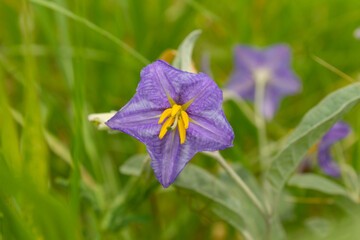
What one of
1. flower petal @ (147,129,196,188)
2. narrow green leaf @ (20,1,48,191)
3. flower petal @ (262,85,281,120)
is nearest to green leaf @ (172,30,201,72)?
flower petal @ (147,129,196,188)

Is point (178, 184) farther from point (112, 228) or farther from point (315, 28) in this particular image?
point (315, 28)

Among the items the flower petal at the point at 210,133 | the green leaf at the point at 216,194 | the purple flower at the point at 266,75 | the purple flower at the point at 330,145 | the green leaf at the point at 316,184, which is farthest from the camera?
the purple flower at the point at 266,75

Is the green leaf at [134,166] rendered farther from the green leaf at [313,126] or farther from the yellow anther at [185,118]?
the green leaf at [313,126]

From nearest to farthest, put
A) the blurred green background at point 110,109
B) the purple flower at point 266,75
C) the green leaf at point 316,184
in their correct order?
the blurred green background at point 110,109 → the green leaf at point 316,184 → the purple flower at point 266,75

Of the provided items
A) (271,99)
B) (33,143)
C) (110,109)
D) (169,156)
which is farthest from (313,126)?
(271,99)

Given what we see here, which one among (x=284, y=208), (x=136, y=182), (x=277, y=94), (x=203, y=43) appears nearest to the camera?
(x=136, y=182)

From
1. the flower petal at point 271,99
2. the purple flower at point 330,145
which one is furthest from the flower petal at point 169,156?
the flower petal at point 271,99

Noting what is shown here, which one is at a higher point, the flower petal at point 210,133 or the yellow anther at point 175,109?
the yellow anther at point 175,109

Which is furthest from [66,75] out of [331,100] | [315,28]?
[315,28]
